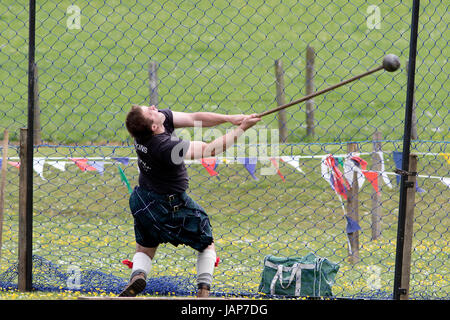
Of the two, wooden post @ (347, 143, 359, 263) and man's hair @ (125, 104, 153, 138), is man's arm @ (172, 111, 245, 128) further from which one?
wooden post @ (347, 143, 359, 263)

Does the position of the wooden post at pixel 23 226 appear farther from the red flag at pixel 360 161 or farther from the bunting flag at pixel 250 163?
the red flag at pixel 360 161

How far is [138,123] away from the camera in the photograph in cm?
424

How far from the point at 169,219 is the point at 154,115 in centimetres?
68

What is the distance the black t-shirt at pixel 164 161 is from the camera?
14.0ft

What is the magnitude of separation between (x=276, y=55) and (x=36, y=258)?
1072 cm

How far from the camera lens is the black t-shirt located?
4277 mm

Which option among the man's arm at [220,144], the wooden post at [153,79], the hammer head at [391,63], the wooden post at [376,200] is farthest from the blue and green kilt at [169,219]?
the wooden post at [153,79]

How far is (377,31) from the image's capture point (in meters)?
15.8

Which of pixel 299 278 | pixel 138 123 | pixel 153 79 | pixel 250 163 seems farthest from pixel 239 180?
pixel 138 123

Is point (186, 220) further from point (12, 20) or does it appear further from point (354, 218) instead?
point (12, 20)

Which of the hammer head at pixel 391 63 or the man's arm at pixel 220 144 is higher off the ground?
the hammer head at pixel 391 63

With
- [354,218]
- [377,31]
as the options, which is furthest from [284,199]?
[377,31]

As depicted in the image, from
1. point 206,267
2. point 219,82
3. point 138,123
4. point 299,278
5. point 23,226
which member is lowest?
point 299,278

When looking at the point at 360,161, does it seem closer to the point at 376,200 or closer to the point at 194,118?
the point at 376,200
